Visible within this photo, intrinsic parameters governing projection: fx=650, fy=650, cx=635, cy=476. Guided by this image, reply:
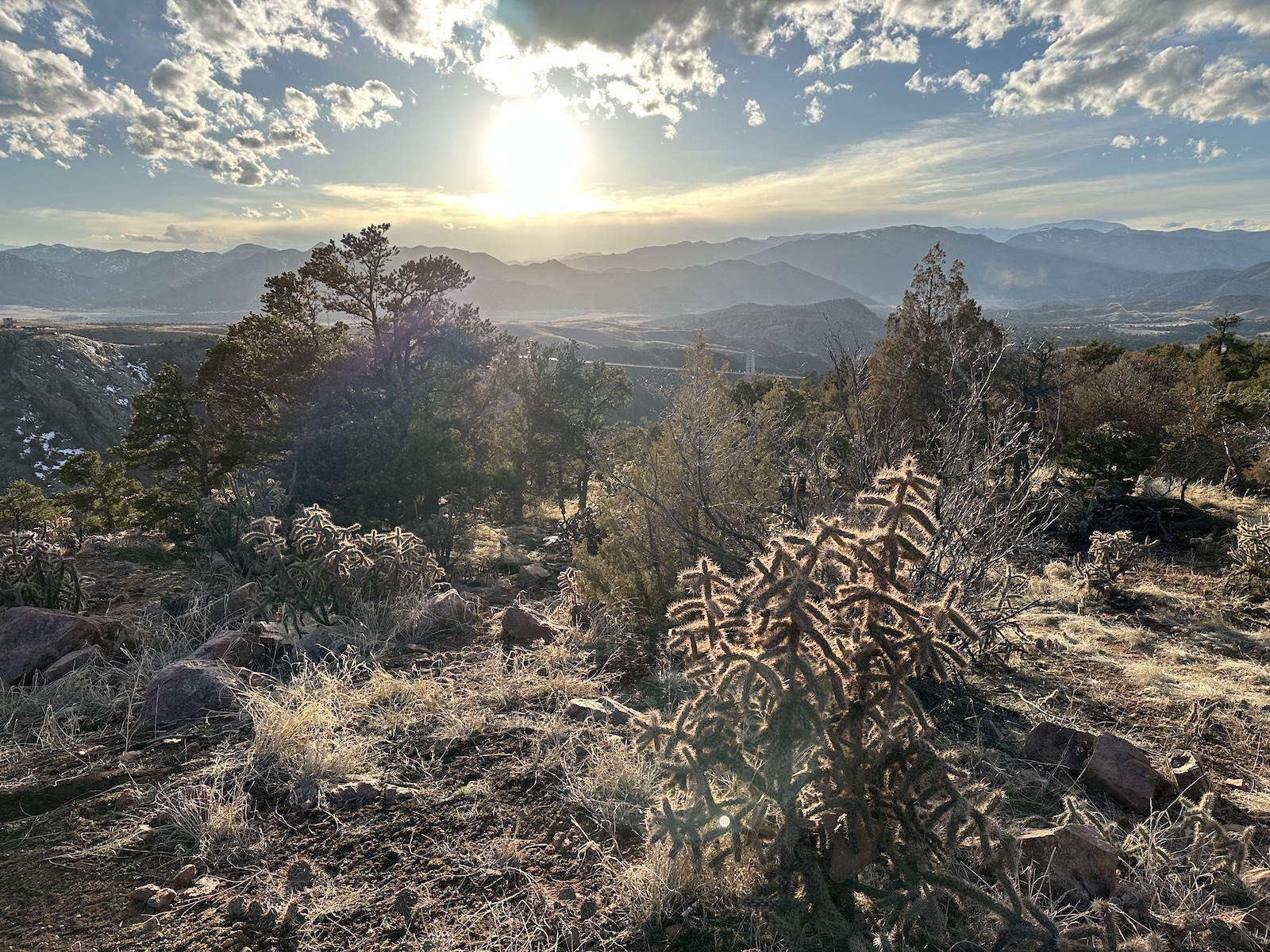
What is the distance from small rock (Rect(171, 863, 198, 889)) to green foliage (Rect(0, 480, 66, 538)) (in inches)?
300

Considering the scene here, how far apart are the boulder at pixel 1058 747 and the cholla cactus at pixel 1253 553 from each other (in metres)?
5.32

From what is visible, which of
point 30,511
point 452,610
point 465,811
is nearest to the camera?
point 465,811

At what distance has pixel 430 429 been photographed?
15.2 m

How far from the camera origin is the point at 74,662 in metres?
4.84

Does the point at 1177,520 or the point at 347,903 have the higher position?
the point at 347,903

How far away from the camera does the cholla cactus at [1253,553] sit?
23.4 feet

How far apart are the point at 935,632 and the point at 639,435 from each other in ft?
68.5

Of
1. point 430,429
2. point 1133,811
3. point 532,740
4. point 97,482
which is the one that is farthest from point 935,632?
point 97,482

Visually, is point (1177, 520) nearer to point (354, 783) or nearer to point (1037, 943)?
point (1037, 943)

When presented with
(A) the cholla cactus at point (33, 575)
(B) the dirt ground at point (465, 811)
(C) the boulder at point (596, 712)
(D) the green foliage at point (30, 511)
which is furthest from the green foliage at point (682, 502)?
(D) the green foliage at point (30, 511)

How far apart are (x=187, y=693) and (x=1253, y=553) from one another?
Answer: 34.1 ft

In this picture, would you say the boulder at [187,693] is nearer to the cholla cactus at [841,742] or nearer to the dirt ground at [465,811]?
the dirt ground at [465,811]

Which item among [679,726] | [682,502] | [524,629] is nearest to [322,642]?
[524,629]

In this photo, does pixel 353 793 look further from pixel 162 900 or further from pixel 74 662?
pixel 74 662
